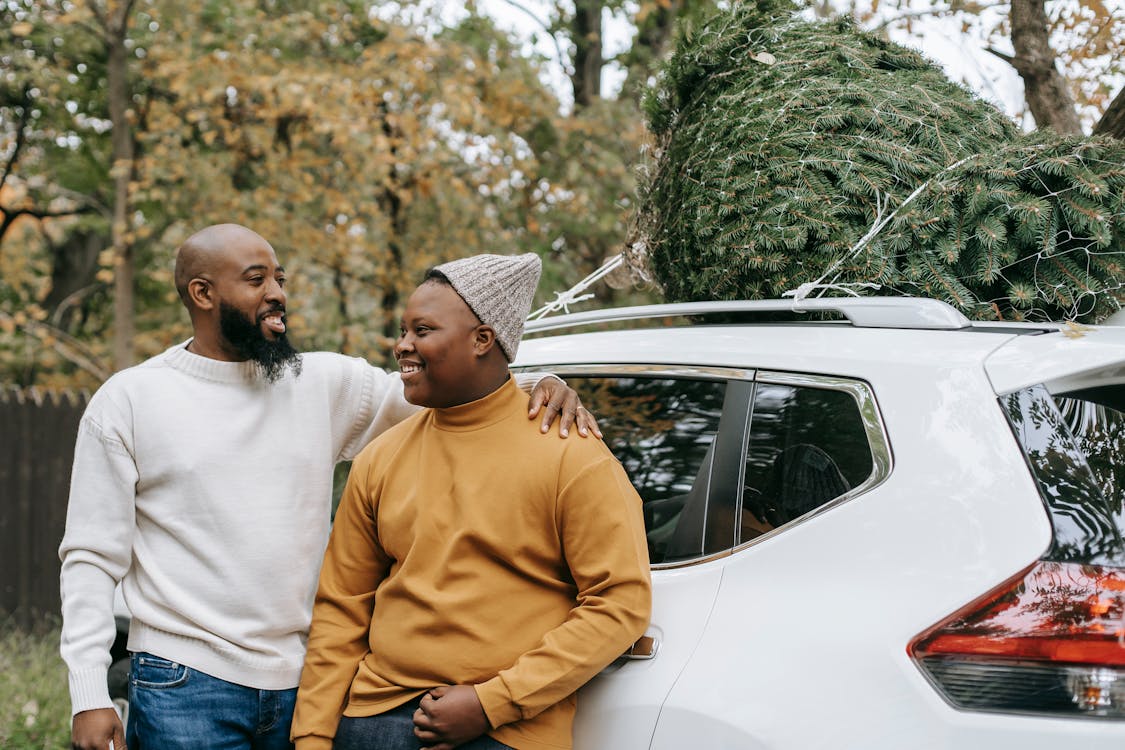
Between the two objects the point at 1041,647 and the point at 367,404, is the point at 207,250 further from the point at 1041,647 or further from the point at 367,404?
the point at 1041,647

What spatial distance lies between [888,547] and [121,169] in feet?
28.8

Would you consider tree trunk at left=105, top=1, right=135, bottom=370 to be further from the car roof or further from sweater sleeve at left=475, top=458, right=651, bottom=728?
sweater sleeve at left=475, top=458, right=651, bottom=728

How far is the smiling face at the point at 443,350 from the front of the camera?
7.17 feet

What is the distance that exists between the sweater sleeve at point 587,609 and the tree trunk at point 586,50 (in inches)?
404

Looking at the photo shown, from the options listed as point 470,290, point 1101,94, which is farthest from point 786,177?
point 1101,94

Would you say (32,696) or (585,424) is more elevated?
(585,424)

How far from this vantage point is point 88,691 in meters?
2.26

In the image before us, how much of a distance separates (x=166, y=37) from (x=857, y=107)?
877 centimetres

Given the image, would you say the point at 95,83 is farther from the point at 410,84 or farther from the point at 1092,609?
the point at 1092,609

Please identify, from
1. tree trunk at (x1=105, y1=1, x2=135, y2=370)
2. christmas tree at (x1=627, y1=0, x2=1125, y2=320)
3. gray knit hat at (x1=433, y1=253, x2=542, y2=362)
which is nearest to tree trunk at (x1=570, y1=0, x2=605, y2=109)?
tree trunk at (x1=105, y1=1, x2=135, y2=370)

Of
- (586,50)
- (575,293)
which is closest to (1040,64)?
(575,293)

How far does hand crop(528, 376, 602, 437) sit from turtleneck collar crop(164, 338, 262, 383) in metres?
0.73

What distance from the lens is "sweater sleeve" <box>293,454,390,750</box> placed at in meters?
2.23

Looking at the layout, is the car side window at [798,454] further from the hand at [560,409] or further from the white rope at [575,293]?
the white rope at [575,293]
